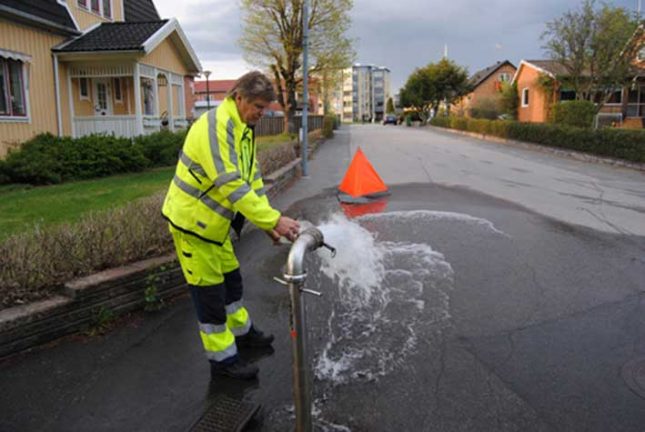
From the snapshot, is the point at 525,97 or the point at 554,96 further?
the point at 525,97

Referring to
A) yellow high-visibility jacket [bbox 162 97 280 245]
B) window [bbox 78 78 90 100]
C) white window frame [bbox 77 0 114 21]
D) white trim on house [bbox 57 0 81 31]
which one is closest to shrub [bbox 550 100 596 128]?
white window frame [bbox 77 0 114 21]

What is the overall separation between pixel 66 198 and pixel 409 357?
25.1ft

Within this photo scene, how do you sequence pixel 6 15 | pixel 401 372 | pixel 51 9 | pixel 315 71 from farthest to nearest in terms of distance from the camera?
pixel 315 71
pixel 51 9
pixel 6 15
pixel 401 372

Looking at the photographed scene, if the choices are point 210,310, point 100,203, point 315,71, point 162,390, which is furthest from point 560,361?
point 315,71

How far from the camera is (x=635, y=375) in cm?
379

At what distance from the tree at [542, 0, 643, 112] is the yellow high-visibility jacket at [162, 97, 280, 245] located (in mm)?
28822

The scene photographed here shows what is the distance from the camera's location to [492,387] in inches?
143

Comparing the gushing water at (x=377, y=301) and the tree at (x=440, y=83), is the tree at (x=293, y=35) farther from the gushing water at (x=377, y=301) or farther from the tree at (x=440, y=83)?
the tree at (x=440, y=83)


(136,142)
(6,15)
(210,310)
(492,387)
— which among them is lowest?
(492,387)

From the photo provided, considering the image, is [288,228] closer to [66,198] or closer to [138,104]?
[66,198]

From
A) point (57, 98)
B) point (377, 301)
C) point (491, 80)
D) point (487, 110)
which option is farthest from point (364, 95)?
point (377, 301)

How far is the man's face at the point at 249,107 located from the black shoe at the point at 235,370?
1.67 meters

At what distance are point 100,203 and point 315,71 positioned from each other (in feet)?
74.5

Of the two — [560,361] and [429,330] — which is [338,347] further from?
[560,361]
